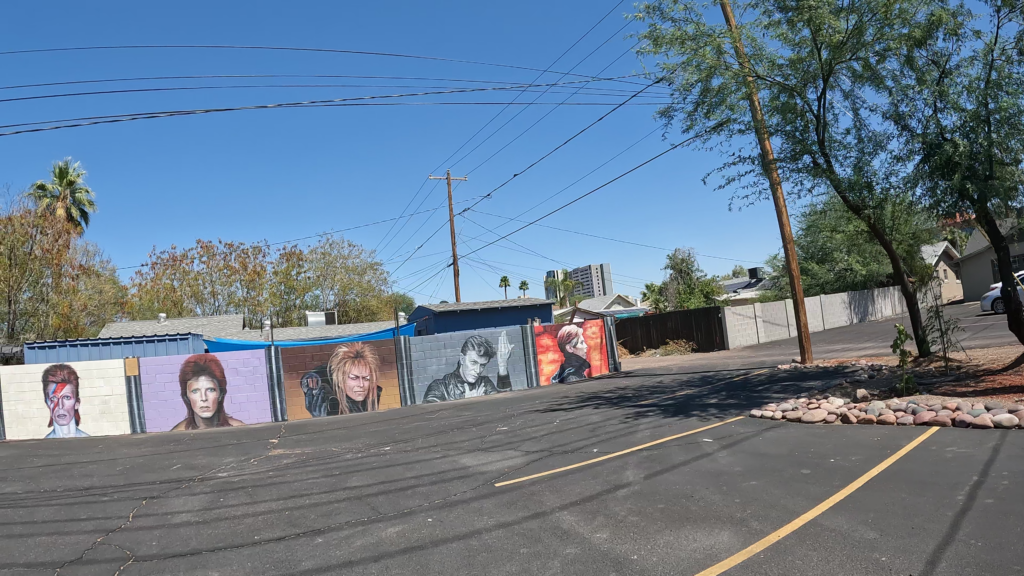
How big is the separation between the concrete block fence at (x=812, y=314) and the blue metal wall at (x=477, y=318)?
9191mm

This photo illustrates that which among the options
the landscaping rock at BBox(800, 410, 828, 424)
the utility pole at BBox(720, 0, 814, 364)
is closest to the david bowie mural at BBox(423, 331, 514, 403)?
the utility pole at BBox(720, 0, 814, 364)

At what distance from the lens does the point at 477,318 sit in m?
30.4

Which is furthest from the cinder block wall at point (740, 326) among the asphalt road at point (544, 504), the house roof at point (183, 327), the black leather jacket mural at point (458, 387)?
the house roof at point (183, 327)

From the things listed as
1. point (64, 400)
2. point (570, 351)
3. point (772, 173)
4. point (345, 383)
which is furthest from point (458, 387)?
point (772, 173)

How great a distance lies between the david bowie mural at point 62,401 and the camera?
46.7ft

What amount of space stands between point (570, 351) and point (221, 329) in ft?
56.9

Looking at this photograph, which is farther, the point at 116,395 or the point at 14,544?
the point at 116,395

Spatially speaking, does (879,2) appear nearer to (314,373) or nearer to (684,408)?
(684,408)

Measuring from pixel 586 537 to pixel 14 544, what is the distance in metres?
5.27

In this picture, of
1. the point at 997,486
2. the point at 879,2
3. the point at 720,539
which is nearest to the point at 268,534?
the point at 720,539

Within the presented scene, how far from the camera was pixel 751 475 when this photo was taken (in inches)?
263

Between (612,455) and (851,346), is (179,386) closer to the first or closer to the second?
(612,455)

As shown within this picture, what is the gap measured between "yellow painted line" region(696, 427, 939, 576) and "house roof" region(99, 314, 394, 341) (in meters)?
25.0

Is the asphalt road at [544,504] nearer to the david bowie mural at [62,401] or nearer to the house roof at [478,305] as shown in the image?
the david bowie mural at [62,401]
